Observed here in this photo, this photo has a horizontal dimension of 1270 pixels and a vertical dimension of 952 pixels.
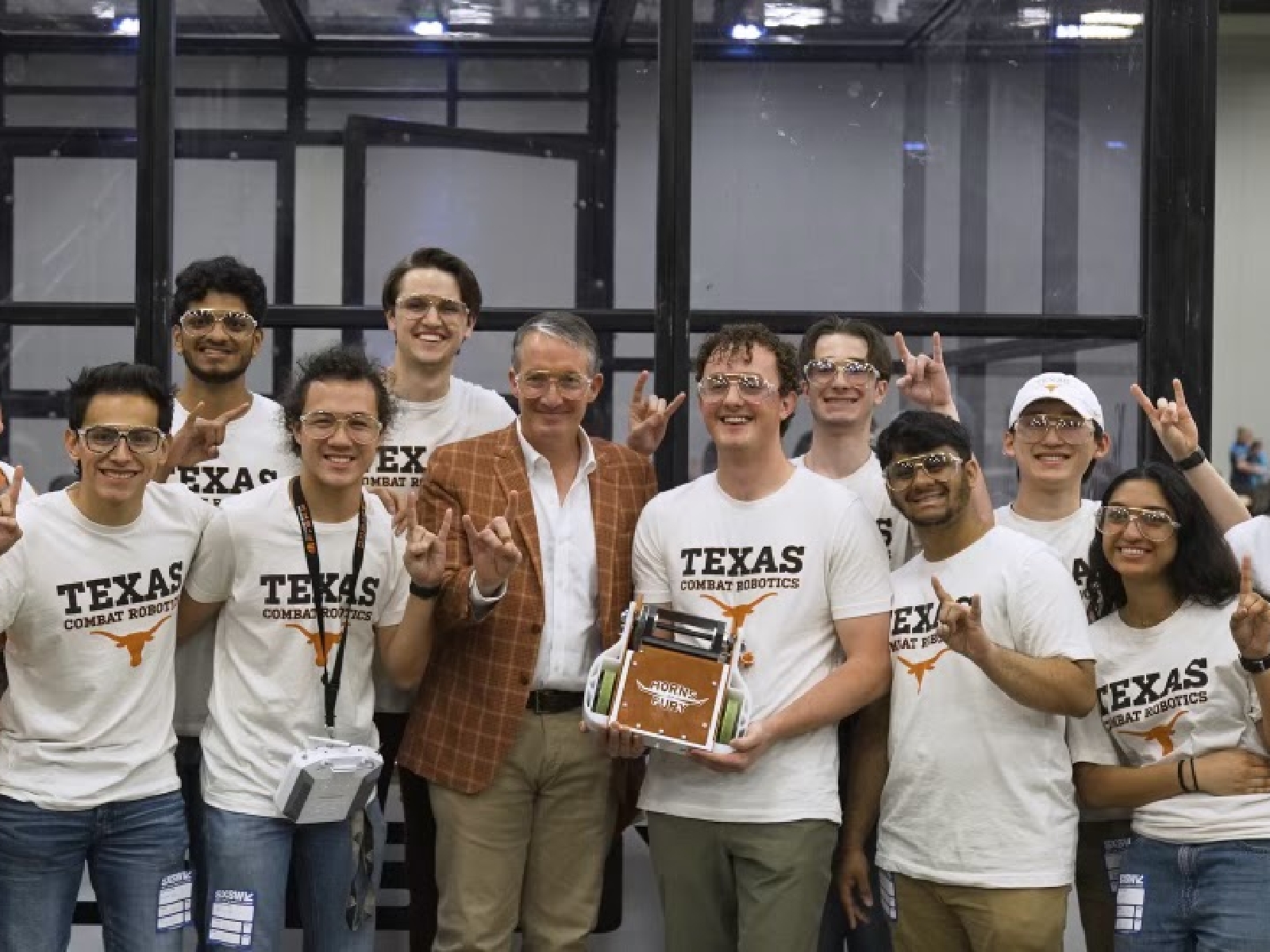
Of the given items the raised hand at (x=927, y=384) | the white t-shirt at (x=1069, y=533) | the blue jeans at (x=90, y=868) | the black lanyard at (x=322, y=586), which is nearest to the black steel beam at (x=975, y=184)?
the raised hand at (x=927, y=384)

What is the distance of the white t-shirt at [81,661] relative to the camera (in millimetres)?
3219

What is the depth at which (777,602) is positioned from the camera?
3.41 meters

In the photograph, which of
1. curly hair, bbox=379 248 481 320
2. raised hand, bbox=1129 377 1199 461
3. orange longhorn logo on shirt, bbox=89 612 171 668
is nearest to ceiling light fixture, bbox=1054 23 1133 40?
raised hand, bbox=1129 377 1199 461

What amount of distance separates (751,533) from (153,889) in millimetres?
1535

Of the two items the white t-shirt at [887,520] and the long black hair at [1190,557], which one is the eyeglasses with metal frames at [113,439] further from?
the long black hair at [1190,557]

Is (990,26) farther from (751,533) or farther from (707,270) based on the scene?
(751,533)

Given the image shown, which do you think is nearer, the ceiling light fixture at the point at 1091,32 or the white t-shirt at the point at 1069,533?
the white t-shirt at the point at 1069,533

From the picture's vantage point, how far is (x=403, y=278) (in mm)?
3936

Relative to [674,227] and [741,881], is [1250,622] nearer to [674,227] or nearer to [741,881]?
[741,881]

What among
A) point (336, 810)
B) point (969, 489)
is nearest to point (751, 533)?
point (969, 489)

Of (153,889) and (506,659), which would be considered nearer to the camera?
(153,889)

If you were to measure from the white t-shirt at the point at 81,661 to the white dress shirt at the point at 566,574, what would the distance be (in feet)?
2.85

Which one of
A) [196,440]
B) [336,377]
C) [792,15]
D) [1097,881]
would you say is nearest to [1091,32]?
[792,15]

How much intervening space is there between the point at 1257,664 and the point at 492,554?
165 centimetres
